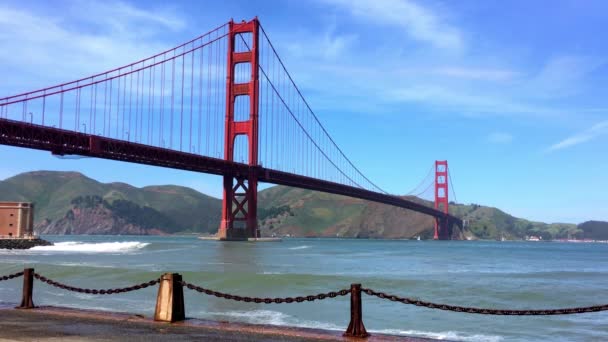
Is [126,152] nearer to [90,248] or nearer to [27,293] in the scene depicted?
[90,248]

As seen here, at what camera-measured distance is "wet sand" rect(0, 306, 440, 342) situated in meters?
7.95

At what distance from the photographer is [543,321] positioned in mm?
13789

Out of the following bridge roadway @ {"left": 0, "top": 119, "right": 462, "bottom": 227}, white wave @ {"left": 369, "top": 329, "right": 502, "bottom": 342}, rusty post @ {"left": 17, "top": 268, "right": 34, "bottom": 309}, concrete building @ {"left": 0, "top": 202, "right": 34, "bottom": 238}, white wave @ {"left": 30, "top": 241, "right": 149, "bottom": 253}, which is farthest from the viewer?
concrete building @ {"left": 0, "top": 202, "right": 34, "bottom": 238}

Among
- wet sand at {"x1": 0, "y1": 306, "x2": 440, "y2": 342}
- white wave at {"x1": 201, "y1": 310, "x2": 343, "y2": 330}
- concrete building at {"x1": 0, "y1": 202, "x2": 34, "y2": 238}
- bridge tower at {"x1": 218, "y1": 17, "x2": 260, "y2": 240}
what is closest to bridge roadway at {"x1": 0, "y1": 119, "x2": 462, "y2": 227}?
bridge tower at {"x1": 218, "y1": 17, "x2": 260, "y2": 240}

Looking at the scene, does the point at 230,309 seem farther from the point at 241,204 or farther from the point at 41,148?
the point at 241,204

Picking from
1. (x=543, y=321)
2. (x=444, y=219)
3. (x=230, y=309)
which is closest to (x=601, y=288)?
(x=543, y=321)

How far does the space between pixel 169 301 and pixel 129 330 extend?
89 cm

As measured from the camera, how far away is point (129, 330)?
8.50 metres

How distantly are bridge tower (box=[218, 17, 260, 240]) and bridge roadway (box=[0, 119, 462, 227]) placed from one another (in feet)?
6.36

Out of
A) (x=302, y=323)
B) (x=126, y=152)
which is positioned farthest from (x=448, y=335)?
(x=126, y=152)

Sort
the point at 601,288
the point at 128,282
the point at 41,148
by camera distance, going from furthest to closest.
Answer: the point at 41,148 → the point at 601,288 → the point at 128,282

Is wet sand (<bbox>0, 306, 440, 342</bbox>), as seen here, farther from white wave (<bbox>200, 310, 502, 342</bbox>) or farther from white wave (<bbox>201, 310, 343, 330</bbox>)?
white wave (<bbox>201, 310, 343, 330</bbox>)

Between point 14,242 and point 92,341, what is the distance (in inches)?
2432

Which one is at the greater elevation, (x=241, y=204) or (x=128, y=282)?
(x=241, y=204)
